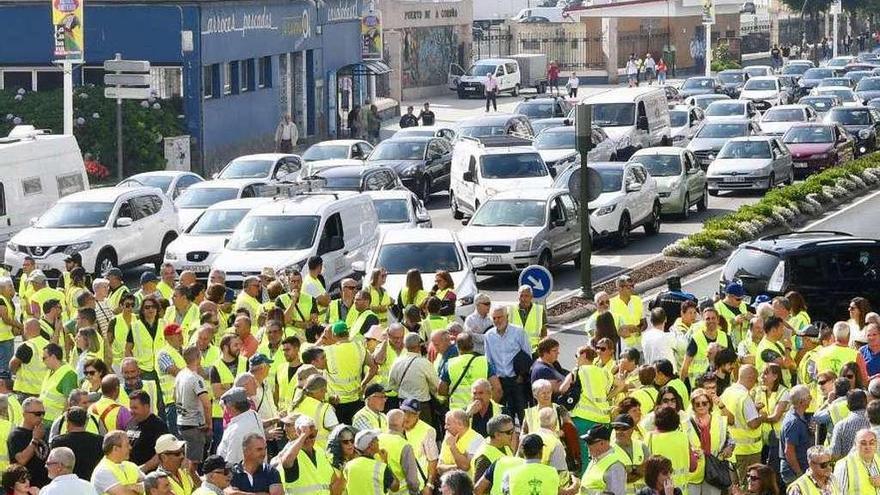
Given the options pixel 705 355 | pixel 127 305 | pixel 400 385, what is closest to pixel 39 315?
pixel 127 305

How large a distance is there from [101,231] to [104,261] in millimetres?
477

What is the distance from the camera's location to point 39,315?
21.7 m

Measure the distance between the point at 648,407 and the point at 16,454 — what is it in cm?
482

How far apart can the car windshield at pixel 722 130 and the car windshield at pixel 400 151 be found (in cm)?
786

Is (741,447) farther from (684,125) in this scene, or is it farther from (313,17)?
(313,17)

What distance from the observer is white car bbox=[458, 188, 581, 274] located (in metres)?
31.3

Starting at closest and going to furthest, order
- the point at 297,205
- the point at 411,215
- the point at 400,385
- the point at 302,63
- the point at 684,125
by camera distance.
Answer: the point at 400,385 < the point at 297,205 < the point at 411,215 < the point at 684,125 < the point at 302,63

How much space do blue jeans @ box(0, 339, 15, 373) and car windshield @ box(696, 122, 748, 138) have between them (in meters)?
29.4

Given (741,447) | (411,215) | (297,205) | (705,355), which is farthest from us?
(411,215)

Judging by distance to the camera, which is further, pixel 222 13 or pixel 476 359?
pixel 222 13

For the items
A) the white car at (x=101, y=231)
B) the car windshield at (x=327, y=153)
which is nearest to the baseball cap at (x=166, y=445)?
the white car at (x=101, y=231)

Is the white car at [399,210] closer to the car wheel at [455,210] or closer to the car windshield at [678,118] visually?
the car wheel at [455,210]

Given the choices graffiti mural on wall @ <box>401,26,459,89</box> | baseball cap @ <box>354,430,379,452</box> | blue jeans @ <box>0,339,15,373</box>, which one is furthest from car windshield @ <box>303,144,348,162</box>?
graffiti mural on wall @ <box>401,26,459,89</box>

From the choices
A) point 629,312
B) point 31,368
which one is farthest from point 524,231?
point 31,368
